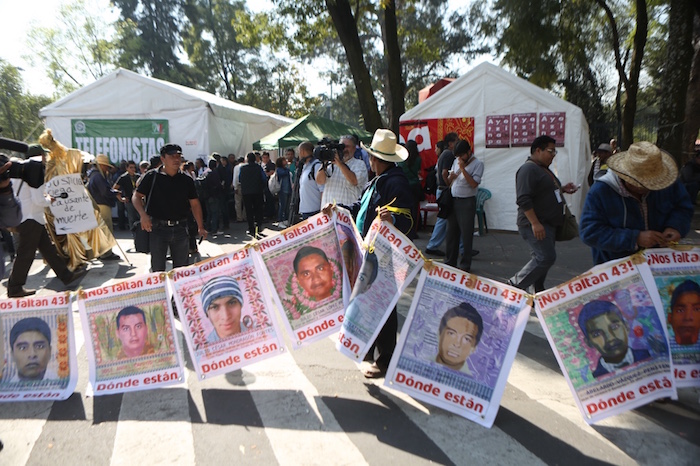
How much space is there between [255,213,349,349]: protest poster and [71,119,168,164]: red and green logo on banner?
46.4ft

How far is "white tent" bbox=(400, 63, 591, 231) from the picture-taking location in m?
→ 10.9

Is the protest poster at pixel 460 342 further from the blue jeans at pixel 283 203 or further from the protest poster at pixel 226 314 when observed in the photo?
the blue jeans at pixel 283 203

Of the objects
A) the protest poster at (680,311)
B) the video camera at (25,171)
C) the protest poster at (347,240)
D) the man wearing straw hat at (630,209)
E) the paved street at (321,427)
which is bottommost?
the paved street at (321,427)

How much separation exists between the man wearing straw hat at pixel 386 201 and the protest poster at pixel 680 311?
1.74 m

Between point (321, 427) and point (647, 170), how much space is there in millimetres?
2908

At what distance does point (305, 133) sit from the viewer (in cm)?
1509

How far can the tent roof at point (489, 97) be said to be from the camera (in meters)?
10.9

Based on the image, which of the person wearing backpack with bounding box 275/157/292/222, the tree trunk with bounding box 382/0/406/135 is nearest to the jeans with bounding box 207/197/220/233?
the person wearing backpack with bounding box 275/157/292/222

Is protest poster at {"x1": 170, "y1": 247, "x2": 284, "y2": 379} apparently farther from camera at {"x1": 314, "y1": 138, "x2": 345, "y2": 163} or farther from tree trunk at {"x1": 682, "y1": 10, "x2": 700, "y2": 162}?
tree trunk at {"x1": 682, "y1": 10, "x2": 700, "y2": 162}

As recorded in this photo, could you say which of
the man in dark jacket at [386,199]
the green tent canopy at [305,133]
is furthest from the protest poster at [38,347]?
the green tent canopy at [305,133]

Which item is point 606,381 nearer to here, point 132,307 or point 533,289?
point 533,289

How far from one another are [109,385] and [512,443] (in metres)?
2.92

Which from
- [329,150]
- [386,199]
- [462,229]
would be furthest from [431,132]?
[386,199]

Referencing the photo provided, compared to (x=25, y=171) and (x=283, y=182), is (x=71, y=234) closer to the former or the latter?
(x=25, y=171)
